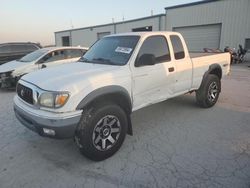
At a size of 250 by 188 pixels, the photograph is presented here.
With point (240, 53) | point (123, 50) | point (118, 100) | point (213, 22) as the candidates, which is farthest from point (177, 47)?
point (213, 22)

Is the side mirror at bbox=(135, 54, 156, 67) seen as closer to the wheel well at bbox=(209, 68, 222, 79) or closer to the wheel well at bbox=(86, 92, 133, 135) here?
the wheel well at bbox=(86, 92, 133, 135)

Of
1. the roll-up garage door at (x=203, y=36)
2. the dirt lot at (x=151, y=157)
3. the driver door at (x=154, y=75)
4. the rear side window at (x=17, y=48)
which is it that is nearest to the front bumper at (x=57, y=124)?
the dirt lot at (x=151, y=157)

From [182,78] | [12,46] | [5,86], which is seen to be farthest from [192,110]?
[12,46]

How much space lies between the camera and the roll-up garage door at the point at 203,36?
1864 cm

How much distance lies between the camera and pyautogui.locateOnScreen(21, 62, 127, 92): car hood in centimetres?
314

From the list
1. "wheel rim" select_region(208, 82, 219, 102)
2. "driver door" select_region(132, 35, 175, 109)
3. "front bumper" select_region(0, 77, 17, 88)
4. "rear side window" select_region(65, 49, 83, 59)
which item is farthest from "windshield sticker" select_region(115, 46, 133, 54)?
"rear side window" select_region(65, 49, 83, 59)

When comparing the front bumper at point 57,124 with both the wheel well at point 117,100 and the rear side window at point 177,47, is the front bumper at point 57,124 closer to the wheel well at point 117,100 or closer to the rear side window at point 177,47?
the wheel well at point 117,100

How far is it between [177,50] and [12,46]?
1131 centimetres

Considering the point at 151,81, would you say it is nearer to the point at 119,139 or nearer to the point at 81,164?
the point at 119,139

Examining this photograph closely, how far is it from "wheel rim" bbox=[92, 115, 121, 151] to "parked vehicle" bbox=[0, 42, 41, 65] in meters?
11.1

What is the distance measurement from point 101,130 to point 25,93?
4.27ft

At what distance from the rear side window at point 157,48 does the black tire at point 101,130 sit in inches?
49.1

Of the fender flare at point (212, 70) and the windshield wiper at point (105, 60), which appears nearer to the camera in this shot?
the windshield wiper at point (105, 60)

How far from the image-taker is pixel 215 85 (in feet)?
19.2
